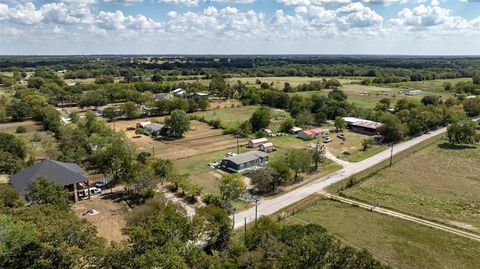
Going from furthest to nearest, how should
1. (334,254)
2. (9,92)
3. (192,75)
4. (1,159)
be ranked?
(192,75) < (9,92) < (1,159) < (334,254)

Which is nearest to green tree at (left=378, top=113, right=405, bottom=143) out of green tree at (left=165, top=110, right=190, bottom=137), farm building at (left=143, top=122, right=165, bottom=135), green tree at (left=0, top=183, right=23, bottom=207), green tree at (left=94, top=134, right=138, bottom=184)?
green tree at (left=165, top=110, right=190, bottom=137)

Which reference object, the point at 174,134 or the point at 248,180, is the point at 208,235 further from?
the point at 174,134

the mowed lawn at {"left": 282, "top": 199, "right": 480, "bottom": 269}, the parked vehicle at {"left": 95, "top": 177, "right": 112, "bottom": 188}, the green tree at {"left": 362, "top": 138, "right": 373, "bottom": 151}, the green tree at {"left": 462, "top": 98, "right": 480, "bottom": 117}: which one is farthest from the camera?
the green tree at {"left": 462, "top": 98, "right": 480, "bottom": 117}

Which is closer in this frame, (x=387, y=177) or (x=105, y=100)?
(x=387, y=177)

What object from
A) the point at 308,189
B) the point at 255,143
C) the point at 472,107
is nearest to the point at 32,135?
the point at 255,143

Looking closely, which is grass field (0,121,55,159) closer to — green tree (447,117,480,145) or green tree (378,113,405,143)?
green tree (378,113,405,143)

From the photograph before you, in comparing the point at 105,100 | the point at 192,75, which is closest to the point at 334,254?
the point at 105,100

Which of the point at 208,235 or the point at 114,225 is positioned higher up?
the point at 208,235
